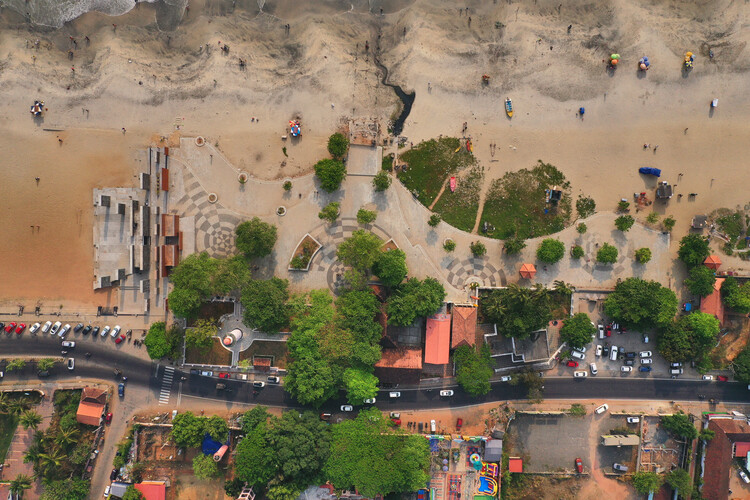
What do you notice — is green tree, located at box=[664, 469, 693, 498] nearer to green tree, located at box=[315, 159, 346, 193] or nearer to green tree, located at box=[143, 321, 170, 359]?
green tree, located at box=[315, 159, 346, 193]

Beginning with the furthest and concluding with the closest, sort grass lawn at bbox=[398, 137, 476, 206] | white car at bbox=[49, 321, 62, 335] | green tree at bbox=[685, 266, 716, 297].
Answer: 1. white car at bbox=[49, 321, 62, 335]
2. grass lawn at bbox=[398, 137, 476, 206]
3. green tree at bbox=[685, 266, 716, 297]

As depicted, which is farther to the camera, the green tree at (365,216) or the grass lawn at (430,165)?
the grass lawn at (430,165)

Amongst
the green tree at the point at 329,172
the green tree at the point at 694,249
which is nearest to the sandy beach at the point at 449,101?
the green tree at the point at 694,249

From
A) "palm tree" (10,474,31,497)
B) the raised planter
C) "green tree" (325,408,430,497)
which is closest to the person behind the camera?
"green tree" (325,408,430,497)

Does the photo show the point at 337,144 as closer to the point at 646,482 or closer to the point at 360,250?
the point at 360,250

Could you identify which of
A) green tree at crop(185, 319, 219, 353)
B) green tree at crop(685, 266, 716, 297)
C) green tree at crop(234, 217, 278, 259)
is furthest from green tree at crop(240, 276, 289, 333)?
green tree at crop(685, 266, 716, 297)

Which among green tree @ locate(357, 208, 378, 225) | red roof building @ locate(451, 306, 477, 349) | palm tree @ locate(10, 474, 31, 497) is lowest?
palm tree @ locate(10, 474, 31, 497)

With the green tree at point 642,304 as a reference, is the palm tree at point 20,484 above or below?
below

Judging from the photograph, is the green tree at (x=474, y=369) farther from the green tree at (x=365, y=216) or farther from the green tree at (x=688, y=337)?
the green tree at (x=688, y=337)
